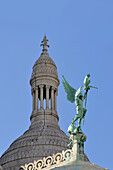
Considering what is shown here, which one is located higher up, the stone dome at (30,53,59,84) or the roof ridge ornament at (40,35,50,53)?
the roof ridge ornament at (40,35,50,53)

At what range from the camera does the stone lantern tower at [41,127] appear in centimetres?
Answer: 4847

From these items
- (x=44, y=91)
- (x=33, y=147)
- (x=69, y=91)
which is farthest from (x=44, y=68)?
(x=69, y=91)

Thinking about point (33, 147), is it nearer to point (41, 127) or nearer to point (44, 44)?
point (41, 127)

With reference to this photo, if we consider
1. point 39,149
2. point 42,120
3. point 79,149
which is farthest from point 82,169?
point 42,120

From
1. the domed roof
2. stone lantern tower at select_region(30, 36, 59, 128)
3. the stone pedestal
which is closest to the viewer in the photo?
the stone pedestal

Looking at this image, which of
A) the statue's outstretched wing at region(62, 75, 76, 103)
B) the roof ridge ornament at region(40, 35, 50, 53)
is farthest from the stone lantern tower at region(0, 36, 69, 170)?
the statue's outstretched wing at region(62, 75, 76, 103)

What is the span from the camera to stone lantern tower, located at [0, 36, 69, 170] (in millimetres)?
48469

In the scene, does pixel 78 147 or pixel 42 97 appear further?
pixel 42 97

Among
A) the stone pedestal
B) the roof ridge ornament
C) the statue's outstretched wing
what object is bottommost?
the stone pedestal

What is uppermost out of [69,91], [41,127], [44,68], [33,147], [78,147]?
[44,68]

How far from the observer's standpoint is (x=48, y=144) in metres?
49.4

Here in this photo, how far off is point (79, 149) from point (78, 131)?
0.97 m

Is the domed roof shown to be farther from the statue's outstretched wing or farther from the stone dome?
the statue's outstretched wing

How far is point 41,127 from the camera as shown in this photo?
52.8 metres
